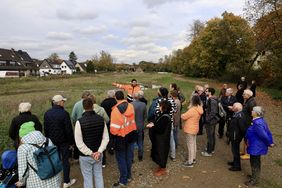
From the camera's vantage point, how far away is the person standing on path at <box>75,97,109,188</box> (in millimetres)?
4434

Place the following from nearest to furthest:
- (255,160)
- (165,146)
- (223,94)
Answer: (255,160) < (165,146) < (223,94)

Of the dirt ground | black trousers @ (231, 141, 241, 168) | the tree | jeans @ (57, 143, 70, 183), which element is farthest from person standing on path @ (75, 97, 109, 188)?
the tree

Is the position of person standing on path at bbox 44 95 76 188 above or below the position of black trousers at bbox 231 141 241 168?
above

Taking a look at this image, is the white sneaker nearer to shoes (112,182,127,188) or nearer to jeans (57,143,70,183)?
jeans (57,143,70,183)

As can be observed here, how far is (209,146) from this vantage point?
7.66m

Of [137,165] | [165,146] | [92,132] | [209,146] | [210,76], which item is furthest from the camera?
[210,76]

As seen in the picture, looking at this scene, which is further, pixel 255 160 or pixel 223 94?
pixel 223 94

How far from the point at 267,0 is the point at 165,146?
21638mm

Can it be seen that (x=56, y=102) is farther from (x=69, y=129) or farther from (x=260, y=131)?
(x=260, y=131)

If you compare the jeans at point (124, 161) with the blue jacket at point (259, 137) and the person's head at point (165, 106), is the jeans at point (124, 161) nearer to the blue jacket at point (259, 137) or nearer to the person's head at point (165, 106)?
the person's head at point (165, 106)

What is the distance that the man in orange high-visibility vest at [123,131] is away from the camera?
5.39 m

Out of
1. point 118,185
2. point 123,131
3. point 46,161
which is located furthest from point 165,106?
point 46,161

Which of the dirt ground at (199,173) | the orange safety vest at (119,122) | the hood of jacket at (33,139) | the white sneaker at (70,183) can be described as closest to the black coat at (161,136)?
the dirt ground at (199,173)

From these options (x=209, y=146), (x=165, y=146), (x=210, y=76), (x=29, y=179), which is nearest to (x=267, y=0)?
(x=209, y=146)
